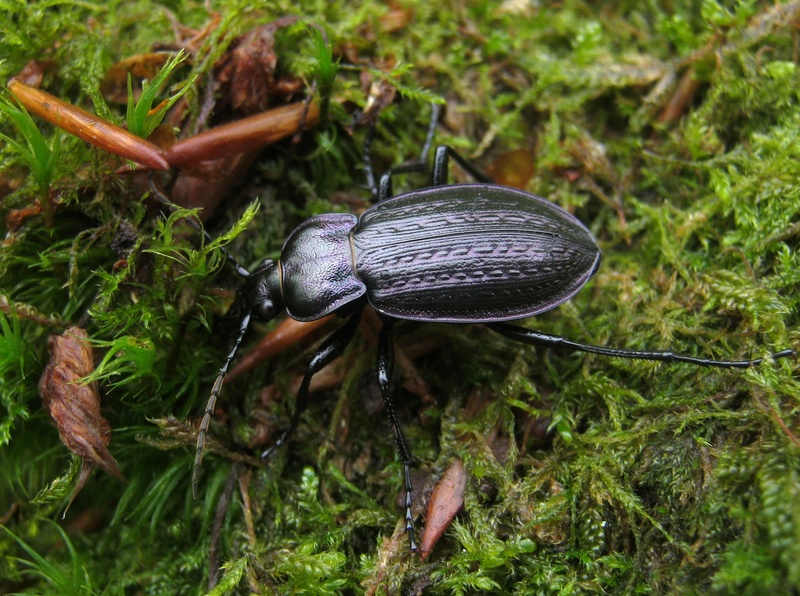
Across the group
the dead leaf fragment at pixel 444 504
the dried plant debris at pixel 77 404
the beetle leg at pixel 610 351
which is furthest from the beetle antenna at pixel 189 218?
the dead leaf fragment at pixel 444 504

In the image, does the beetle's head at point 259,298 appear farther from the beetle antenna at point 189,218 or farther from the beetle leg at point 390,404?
the beetle leg at point 390,404

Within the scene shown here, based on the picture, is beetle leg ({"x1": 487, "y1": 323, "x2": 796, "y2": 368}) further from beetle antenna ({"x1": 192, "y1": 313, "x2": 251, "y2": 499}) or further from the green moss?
beetle antenna ({"x1": 192, "y1": 313, "x2": 251, "y2": 499})

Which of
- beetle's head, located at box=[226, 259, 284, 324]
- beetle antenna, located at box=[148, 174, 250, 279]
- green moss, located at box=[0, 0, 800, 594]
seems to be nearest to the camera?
green moss, located at box=[0, 0, 800, 594]

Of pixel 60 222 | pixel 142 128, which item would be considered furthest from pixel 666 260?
pixel 60 222

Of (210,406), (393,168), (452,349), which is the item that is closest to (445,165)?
(393,168)

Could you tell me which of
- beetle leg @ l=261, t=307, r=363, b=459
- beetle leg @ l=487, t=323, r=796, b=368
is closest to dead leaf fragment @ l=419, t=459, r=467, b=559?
beetle leg @ l=487, t=323, r=796, b=368

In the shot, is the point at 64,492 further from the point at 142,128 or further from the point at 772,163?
the point at 772,163
